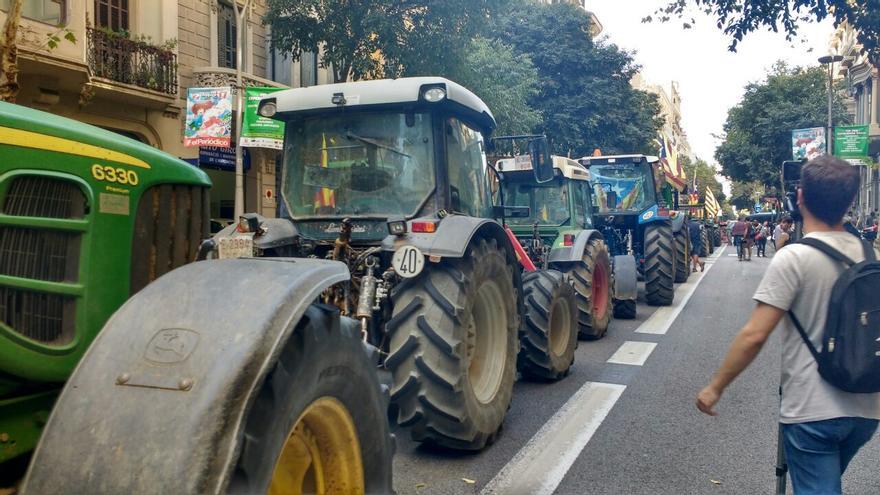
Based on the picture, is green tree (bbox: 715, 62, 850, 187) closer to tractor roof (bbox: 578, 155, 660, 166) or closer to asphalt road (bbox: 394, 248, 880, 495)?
tractor roof (bbox: 578, 155, 660, 166)

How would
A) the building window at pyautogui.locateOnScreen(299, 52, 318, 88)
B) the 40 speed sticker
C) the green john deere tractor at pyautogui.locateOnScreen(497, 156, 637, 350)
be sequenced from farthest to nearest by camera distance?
the building window at pyautogui.locateOnScreen(299, 52, 318, 88), the green john deere tractor at pyautogui.locateOnScreen(497, 156, 637, 350), the 40 speed sticker

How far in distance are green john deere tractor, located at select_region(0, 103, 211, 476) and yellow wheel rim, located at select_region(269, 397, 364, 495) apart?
78 cm

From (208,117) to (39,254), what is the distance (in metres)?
13.3

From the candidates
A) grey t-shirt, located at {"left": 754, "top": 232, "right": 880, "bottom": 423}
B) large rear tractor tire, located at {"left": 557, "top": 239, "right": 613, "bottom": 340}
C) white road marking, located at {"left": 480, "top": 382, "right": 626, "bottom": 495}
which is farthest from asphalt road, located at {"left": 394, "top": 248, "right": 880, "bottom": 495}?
grey t-shirt, located at {"left": 754, "top": 232, "right": 880, "bottom": 423}

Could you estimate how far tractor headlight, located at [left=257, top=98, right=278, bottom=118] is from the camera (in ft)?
16.8

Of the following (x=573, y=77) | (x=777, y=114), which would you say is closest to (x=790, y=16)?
(x=573, y=77)

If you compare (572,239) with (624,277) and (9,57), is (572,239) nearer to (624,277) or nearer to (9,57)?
(624,277)

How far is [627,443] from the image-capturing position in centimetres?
504

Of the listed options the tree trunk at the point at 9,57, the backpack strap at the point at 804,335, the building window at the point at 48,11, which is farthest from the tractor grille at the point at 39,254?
the building window at the point at 48,11

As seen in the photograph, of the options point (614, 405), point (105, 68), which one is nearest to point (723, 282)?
point (614, 405)

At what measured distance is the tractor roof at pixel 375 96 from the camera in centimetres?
471

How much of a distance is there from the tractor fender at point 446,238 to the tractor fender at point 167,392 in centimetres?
213

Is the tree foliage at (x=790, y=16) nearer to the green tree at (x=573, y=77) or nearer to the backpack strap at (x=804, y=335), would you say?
the backpack strap at (x=804, y=335)

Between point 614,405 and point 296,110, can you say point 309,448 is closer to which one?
point 296,110
